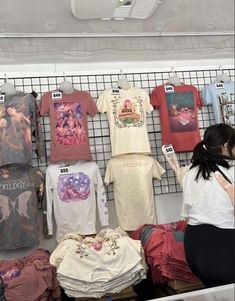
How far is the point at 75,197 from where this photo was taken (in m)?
3.00

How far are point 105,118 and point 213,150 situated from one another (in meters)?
1.58

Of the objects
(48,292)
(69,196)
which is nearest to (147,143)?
(69,196)

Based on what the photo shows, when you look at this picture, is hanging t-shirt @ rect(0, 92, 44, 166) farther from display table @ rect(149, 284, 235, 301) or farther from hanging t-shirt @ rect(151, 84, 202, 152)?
display table @ rect(149, 284, 235, 301)

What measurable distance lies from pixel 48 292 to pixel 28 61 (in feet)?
6.24

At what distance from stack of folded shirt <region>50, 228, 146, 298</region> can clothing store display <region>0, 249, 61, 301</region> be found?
14 cm

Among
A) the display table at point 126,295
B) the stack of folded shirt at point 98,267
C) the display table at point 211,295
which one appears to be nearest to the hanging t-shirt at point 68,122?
the stack of folded shirt at point 98,267

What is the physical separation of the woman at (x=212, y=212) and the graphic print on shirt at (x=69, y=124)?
1.33m

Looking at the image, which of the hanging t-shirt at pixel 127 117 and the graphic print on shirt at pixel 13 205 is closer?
the graphic print on shirt at pixel 13 205

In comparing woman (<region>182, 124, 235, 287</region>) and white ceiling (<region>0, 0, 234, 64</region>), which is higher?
white ceiling (<region>0, 0, 234, 64</region>)

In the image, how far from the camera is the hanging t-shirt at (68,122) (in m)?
3.02

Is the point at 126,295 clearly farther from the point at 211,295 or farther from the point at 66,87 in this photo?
the point at 66,87

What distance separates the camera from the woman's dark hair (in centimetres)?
188

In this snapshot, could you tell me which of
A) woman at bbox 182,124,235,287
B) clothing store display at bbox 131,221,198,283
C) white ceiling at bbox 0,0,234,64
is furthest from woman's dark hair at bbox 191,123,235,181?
white ceiling at bbox 0,0,234,64

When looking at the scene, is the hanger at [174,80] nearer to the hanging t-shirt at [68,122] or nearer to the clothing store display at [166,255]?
the hanging t-shirt at [68,122]
